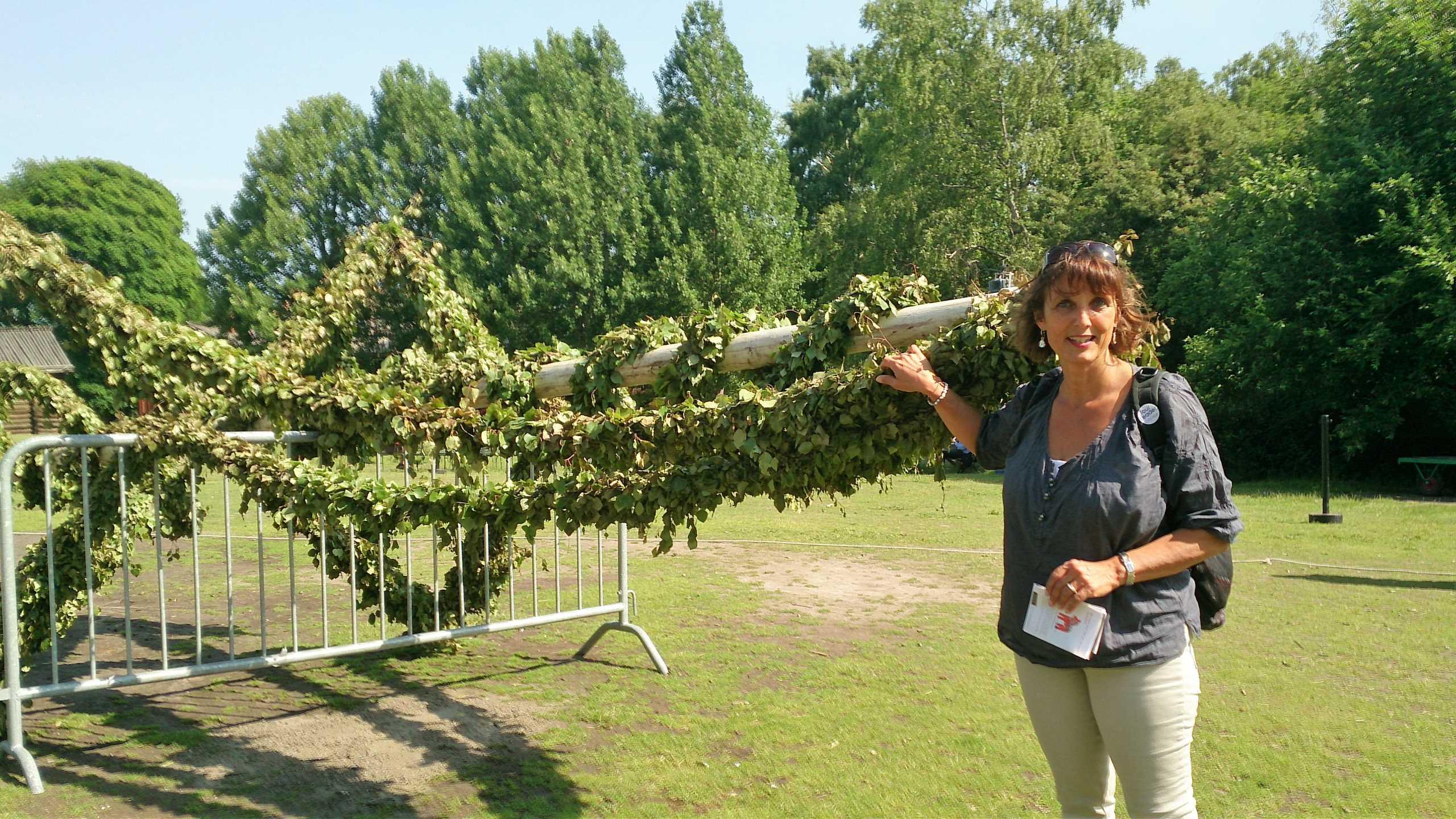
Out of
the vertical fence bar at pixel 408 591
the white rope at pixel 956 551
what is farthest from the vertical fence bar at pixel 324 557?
the white rope at pixel 956 551

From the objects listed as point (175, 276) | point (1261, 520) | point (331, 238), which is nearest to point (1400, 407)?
point (1261, 520)

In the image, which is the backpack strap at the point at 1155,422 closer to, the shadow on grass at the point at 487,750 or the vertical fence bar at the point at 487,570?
the shadow on grass at the point at 487,750

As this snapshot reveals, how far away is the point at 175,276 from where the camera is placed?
52.7 meters

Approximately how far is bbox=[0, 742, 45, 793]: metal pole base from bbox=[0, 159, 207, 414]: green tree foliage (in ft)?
153

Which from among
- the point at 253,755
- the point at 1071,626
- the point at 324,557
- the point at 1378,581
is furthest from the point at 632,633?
the point at 1378,581

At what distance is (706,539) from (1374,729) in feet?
27.8

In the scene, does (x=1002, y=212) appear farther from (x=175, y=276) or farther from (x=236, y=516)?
(x=175, y=276)

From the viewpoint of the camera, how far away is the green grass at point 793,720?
4512 millimetres

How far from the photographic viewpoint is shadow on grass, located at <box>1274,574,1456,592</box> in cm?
940

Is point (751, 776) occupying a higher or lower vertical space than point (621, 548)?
→ lower

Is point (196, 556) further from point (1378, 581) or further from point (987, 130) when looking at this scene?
point (987, 130)

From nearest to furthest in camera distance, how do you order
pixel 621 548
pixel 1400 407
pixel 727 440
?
pixel 727 440 → pixel 621 548 → pixel 1400 407

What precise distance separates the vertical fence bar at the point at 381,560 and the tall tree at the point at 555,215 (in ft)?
92.8

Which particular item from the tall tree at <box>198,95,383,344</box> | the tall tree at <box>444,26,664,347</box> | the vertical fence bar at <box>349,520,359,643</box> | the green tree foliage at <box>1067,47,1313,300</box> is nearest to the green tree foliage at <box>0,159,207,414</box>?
the tall tree at <box>198,95,383,344</box>
